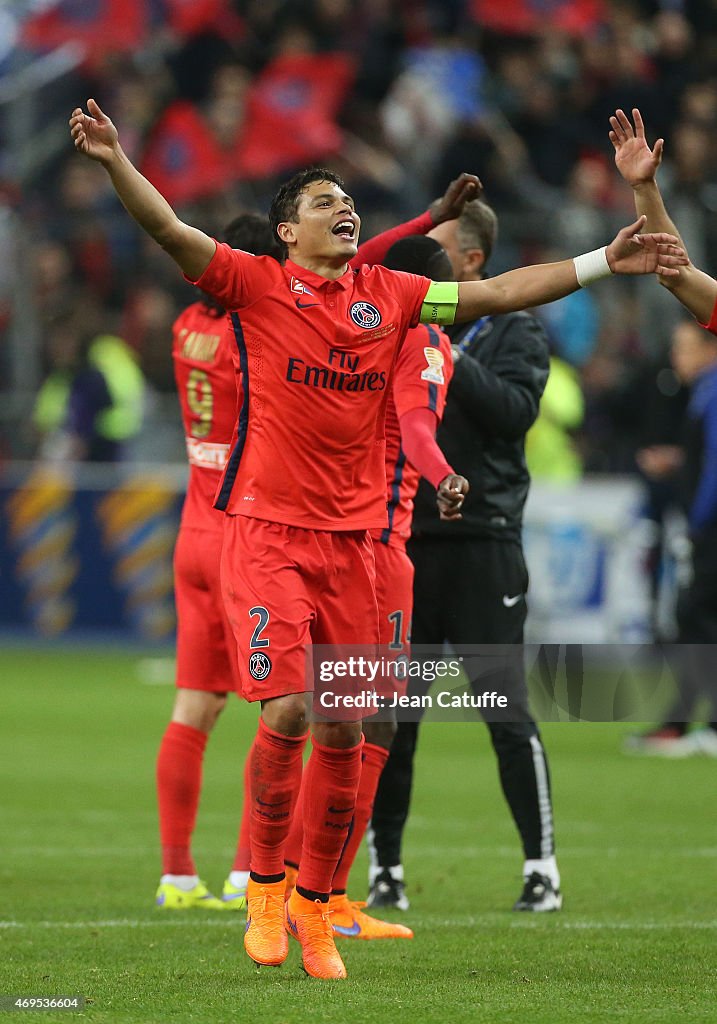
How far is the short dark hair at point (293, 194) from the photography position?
5723 millimetres

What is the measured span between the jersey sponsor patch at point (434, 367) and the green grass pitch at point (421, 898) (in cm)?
194

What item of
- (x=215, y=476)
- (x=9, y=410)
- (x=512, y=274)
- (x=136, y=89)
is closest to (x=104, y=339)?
(x=9, y=410)

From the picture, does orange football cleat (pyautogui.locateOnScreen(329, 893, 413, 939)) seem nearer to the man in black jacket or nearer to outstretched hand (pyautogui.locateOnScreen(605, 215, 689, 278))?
the man in black jacket

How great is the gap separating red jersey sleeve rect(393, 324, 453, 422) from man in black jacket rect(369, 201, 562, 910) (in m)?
0.39

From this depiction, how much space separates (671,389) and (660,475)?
623 millimetres

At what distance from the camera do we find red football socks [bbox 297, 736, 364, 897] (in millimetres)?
5672

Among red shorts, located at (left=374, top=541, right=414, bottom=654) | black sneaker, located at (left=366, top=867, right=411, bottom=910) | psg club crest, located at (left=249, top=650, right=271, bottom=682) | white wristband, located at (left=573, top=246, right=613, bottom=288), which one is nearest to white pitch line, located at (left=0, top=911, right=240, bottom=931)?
black sneaker, located at (left=366, top=867, right=411, bottom=910)

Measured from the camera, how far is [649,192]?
5887mm

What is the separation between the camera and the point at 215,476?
23.1ft

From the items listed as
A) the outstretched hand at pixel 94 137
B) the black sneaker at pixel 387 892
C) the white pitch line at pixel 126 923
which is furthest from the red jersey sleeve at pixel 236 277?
the black sneaker at pixel 387 892

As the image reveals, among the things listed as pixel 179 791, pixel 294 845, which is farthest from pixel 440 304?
pixel 179 791

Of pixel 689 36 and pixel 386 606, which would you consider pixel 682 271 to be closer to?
pixel 386 606

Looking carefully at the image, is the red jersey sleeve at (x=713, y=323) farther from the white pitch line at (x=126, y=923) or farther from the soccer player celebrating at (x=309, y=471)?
the white pitch line at (x=126, y=923)
